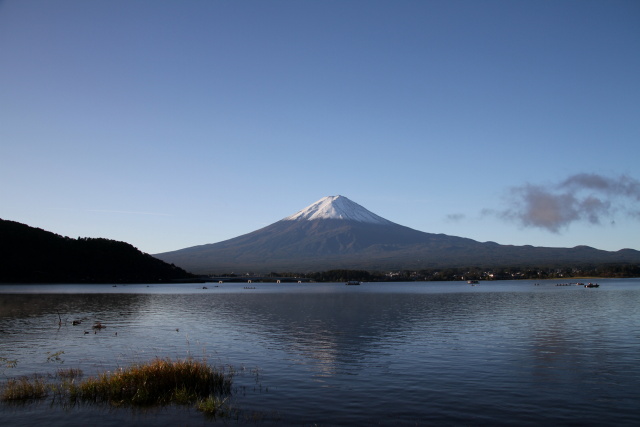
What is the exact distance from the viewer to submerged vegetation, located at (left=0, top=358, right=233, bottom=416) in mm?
21641

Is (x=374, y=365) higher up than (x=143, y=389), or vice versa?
(x=143, y=389)

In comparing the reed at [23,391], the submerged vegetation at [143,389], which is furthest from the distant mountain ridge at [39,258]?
the submerged vegetation at [143,389]

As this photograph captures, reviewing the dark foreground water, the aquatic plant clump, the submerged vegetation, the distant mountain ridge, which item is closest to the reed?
the submerged vegetation

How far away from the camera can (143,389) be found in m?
22.2

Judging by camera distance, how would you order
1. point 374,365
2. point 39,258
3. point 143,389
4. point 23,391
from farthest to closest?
1. point 39,258
2. point 374,365
3. point 23,391
4. point 143,389

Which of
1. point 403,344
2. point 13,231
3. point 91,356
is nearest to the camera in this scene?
point 91,356

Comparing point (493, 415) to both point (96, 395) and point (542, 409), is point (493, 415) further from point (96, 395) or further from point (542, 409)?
point (96, 395)

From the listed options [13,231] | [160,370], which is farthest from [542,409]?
[13,231]

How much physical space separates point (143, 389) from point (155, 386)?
19.9 inches

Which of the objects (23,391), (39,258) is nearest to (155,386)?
(23,391)

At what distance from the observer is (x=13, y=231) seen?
175m

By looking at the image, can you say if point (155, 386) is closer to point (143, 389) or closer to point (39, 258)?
point (143, 389)

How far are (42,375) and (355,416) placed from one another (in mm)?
16615

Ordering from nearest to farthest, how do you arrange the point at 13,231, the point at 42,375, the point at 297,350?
the point at 42,375 < the point at 297,350 < the point at 13,231
